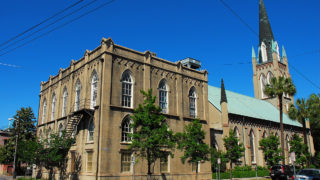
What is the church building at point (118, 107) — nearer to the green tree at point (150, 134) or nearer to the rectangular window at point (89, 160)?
the rectangular window at point (89, 160)

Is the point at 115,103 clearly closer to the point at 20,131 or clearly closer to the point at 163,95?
the point at 163,95

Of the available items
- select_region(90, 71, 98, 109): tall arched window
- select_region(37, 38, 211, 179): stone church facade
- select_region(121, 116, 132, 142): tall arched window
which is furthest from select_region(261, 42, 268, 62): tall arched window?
select_region(90, 71, 98, 109): tall arched window

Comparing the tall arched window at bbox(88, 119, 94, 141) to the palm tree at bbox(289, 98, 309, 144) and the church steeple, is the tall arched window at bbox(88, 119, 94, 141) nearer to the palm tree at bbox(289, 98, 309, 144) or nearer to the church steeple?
the palm tree at bbox(289, 98, 309, 144)

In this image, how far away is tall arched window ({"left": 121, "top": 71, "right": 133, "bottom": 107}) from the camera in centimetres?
2761

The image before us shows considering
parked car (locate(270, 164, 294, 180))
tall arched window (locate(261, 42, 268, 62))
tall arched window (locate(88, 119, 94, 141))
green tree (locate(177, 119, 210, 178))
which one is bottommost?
parked car (locate(270, 164, 294, 180))

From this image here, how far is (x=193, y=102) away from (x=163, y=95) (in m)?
4.89

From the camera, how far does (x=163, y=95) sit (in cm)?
3127

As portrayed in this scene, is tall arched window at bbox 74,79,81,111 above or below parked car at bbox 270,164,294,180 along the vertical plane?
above

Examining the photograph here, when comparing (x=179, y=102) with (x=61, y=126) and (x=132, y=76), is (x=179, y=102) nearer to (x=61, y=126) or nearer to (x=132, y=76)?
(x=132, y=76)

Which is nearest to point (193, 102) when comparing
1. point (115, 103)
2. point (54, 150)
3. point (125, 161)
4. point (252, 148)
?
point (115, 103)

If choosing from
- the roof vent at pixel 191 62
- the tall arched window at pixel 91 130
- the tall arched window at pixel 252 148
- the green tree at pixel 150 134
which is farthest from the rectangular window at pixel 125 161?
the tall arched window at pixel 252 148

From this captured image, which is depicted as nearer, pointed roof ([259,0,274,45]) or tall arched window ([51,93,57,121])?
tall arched window ([51,93,57,121])

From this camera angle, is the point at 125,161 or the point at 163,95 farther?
the point at 163,95

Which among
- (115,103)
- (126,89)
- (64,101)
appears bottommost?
(115,103)
